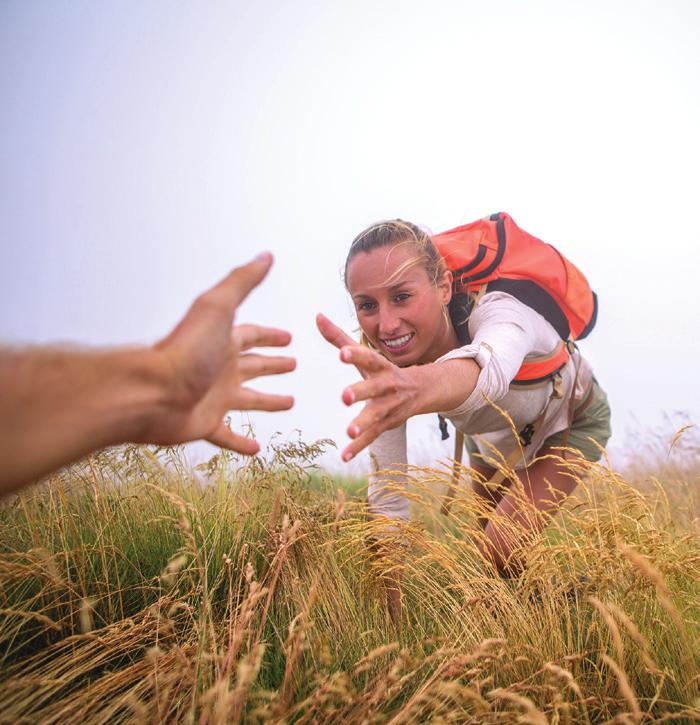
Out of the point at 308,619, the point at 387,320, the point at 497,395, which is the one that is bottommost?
the point at 308,619

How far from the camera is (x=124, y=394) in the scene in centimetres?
98

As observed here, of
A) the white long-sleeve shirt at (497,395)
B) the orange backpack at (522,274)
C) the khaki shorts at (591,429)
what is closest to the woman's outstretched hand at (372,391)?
the white long-sleeve shirt at (497,395)

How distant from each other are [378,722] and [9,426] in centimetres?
131

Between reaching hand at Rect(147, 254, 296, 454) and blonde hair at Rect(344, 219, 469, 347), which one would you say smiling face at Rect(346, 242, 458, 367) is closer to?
blonde hair at Rect(344, 219, 469, 347)

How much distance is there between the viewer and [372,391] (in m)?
1.56

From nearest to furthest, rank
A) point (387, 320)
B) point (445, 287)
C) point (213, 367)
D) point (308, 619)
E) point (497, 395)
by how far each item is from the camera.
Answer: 1. point (213, 367)
2. point (308, 619)
3. point (497, 395)
4. point (387, 320)
5. point (445, 287)

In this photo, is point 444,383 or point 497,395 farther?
point 497,395

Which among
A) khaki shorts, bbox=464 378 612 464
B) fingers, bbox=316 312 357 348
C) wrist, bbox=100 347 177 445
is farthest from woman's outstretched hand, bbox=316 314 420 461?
khaki shorts, bbox=464 378 612 464

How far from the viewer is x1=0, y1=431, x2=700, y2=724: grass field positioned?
147 centimetres

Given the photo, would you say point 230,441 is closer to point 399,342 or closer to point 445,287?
point 399,342

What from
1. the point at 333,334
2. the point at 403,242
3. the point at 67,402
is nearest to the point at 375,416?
Result: the point at 333,334

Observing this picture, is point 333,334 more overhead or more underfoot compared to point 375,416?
more overhead

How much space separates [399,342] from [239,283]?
69.0 inches

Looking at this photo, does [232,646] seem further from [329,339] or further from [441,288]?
[441,288]
